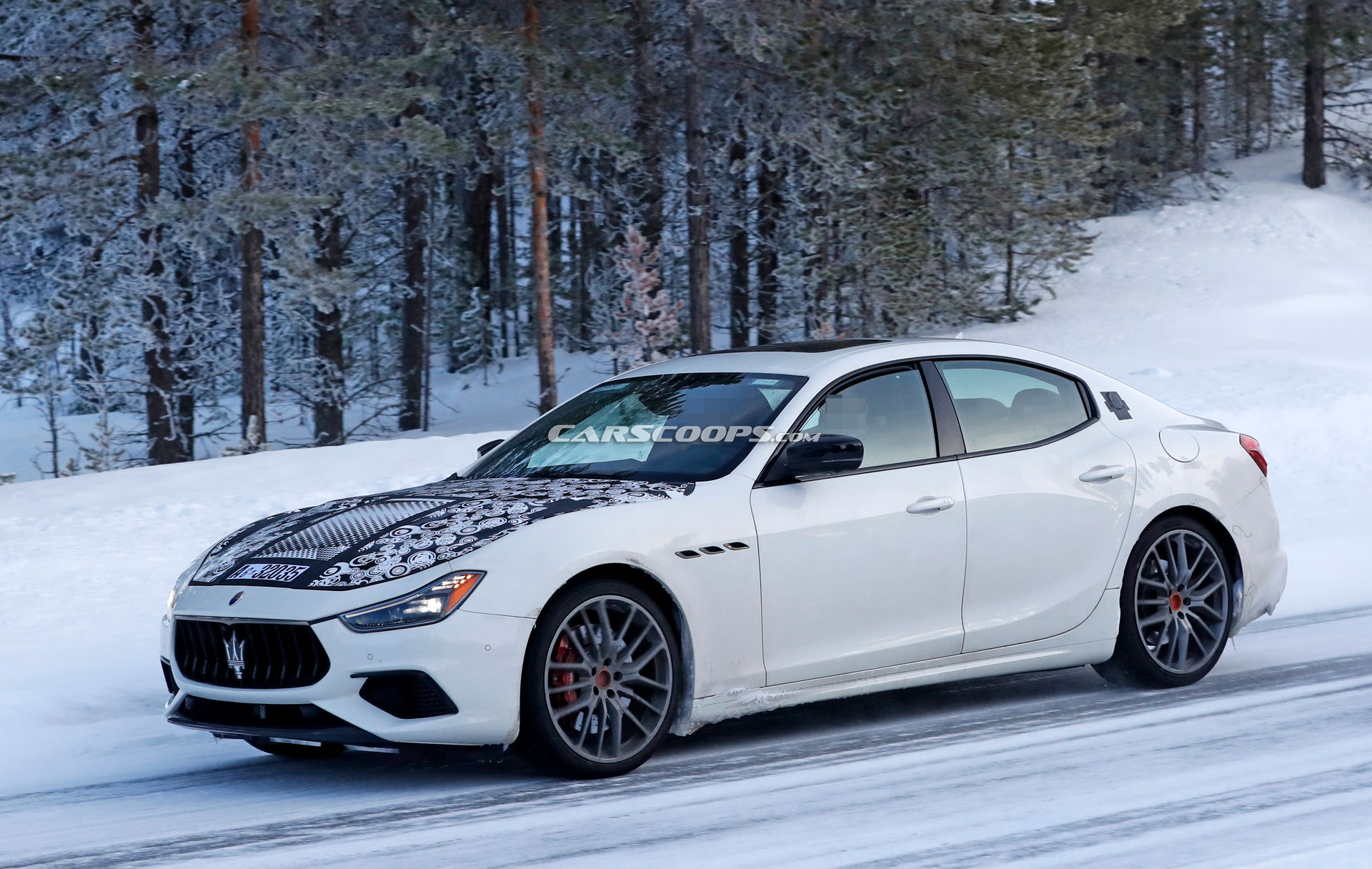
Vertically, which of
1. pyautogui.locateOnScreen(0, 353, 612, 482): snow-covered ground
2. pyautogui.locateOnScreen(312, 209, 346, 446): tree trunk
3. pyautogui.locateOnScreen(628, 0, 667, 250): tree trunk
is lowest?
pyautogui.locateOnScreen(0, 353, 612, 482): snow-covered ground

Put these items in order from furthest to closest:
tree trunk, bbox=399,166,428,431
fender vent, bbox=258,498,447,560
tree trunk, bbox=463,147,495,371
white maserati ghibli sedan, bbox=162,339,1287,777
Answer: tree trunk, bbox=463,147,495,371 → tree trunk, bbox=399,166,428,431 → fender vent, bbox=258,498,447,560 → white maserati ghibli sedan, bbox=162,339,1287,777

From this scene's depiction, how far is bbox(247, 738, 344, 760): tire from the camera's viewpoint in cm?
630

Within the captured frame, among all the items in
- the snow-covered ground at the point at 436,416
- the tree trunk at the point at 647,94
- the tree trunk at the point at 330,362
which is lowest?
the snow-covered ground at the point at 436,416

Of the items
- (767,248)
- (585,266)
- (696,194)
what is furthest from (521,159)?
(585,266)

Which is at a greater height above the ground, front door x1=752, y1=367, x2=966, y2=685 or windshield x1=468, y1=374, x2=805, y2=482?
windshield x1=468, y1=374, x2=805, y2=482

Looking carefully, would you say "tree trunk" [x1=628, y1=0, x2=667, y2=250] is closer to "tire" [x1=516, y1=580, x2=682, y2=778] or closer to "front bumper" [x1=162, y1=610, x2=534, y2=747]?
"tire" [x1=516, y1=580, x2=682, y2=778]

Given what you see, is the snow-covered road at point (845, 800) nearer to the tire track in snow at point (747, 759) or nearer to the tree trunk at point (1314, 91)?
the tire track in snow at point (747, 759)

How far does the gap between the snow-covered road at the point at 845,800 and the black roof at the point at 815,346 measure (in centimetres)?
164

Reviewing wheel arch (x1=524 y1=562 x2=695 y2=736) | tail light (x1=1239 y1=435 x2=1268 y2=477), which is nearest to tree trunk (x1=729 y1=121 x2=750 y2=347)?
tail light (x1=1239 y1=435 x2=1268 y2=477)

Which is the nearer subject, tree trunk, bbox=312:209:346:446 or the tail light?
the tail light

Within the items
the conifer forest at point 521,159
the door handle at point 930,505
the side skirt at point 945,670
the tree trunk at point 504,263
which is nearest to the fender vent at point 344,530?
the side skirt at point 945,670

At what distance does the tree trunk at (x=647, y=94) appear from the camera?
2461 centimetres

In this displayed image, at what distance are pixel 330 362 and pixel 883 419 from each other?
81.1 feet

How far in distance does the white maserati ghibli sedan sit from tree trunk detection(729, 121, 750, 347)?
77.6ft
